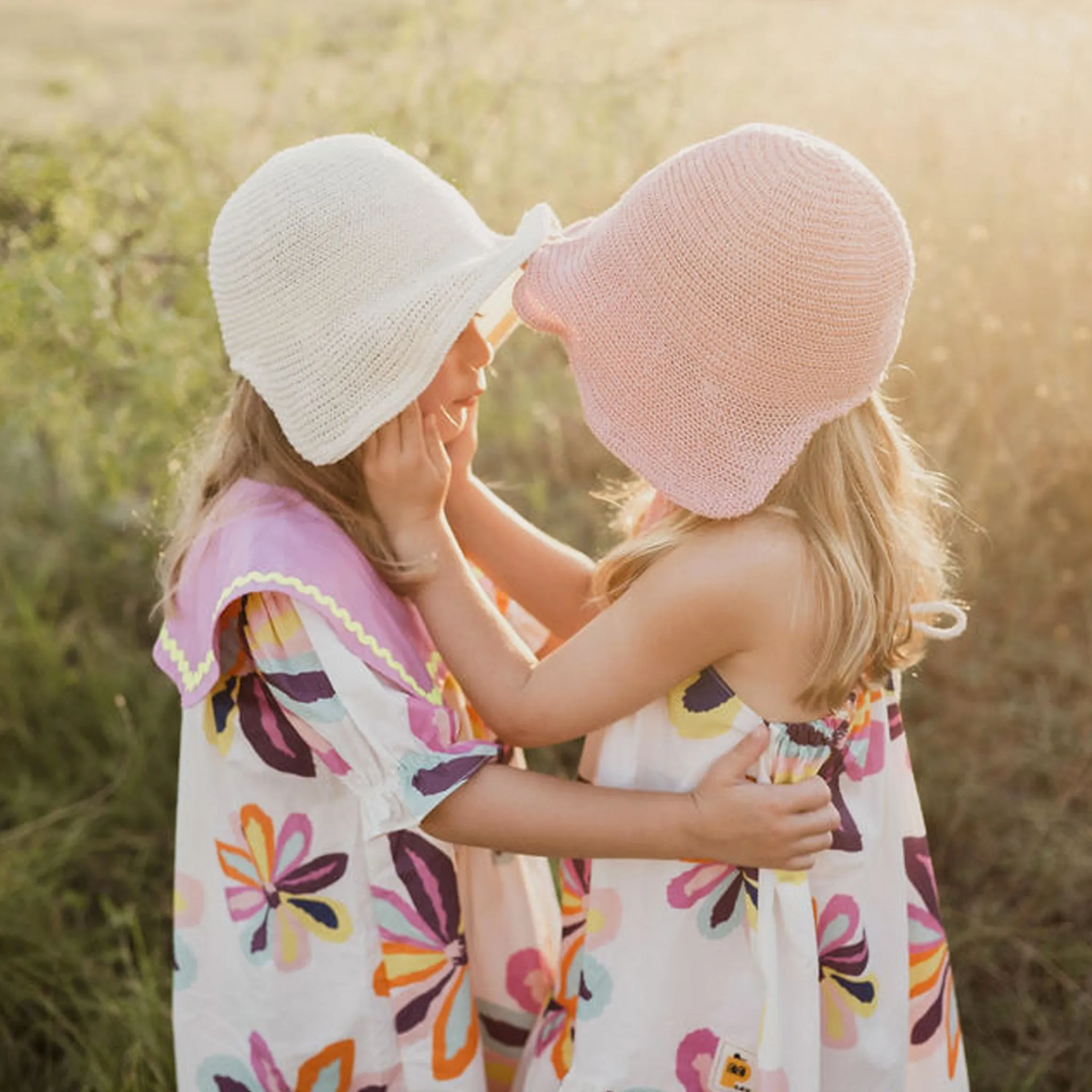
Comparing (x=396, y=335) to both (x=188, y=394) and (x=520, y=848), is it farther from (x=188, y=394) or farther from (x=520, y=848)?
(x=188, y=394)

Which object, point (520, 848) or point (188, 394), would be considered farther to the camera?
point (188, 394)

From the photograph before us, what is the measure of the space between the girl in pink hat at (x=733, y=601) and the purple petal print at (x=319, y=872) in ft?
0.85

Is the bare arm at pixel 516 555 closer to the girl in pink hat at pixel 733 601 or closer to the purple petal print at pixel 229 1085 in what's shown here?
the girl in pink hat at pixel 733 601

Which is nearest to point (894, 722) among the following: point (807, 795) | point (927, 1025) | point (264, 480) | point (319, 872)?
point (807, 795)

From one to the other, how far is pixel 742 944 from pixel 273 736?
596 mm

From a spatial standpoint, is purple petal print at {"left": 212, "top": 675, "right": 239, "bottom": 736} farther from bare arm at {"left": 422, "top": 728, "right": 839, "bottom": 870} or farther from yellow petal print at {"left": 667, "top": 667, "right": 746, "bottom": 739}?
yellow petal print at {"left": 667, "top": 667, "right": 746, "bottom": 739}

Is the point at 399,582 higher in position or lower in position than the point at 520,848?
higher

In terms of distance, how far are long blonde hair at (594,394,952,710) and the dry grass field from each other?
971mm

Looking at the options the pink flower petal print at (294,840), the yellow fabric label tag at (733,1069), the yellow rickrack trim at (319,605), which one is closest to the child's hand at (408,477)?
the yellow rickrack trim at (319,605)

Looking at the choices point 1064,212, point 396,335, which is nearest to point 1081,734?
point 1064,212

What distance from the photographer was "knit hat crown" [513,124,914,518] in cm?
140

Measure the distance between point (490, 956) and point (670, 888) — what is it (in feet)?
1.04

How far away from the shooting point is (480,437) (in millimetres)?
3848

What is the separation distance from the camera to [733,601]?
1.50 m
